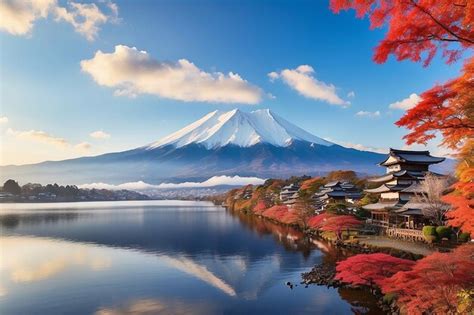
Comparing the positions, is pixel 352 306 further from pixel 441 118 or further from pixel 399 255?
pixel 441 118

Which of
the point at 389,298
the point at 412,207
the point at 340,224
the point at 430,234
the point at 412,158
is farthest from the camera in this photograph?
the point at 412,158

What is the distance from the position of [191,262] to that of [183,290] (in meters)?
5.76

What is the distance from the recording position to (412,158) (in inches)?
1193

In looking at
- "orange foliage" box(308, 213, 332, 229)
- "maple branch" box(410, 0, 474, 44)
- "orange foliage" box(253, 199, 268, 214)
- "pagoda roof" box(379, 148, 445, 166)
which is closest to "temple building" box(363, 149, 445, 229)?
"pagoda roof" box(379, 148, 445, 166)

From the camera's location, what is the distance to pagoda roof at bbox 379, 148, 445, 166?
2986 cm

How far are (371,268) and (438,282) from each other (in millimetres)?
4013

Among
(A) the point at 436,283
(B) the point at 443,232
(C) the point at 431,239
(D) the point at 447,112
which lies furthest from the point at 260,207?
(D) the point at 447,112

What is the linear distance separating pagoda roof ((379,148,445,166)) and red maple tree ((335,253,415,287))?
18811mm

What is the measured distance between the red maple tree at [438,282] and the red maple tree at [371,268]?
77.0 inches

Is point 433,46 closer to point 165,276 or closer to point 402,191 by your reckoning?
point 165,276

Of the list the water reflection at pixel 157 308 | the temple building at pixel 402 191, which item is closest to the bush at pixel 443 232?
the temple building at pixel 402 191

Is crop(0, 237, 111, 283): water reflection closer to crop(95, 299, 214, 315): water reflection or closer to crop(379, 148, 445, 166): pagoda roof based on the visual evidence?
crop(95, 299, 214, 315): water reflection

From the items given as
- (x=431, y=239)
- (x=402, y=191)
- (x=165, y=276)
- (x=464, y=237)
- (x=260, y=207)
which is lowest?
(x=165, y=276)

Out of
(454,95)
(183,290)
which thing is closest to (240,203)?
(183,290)
